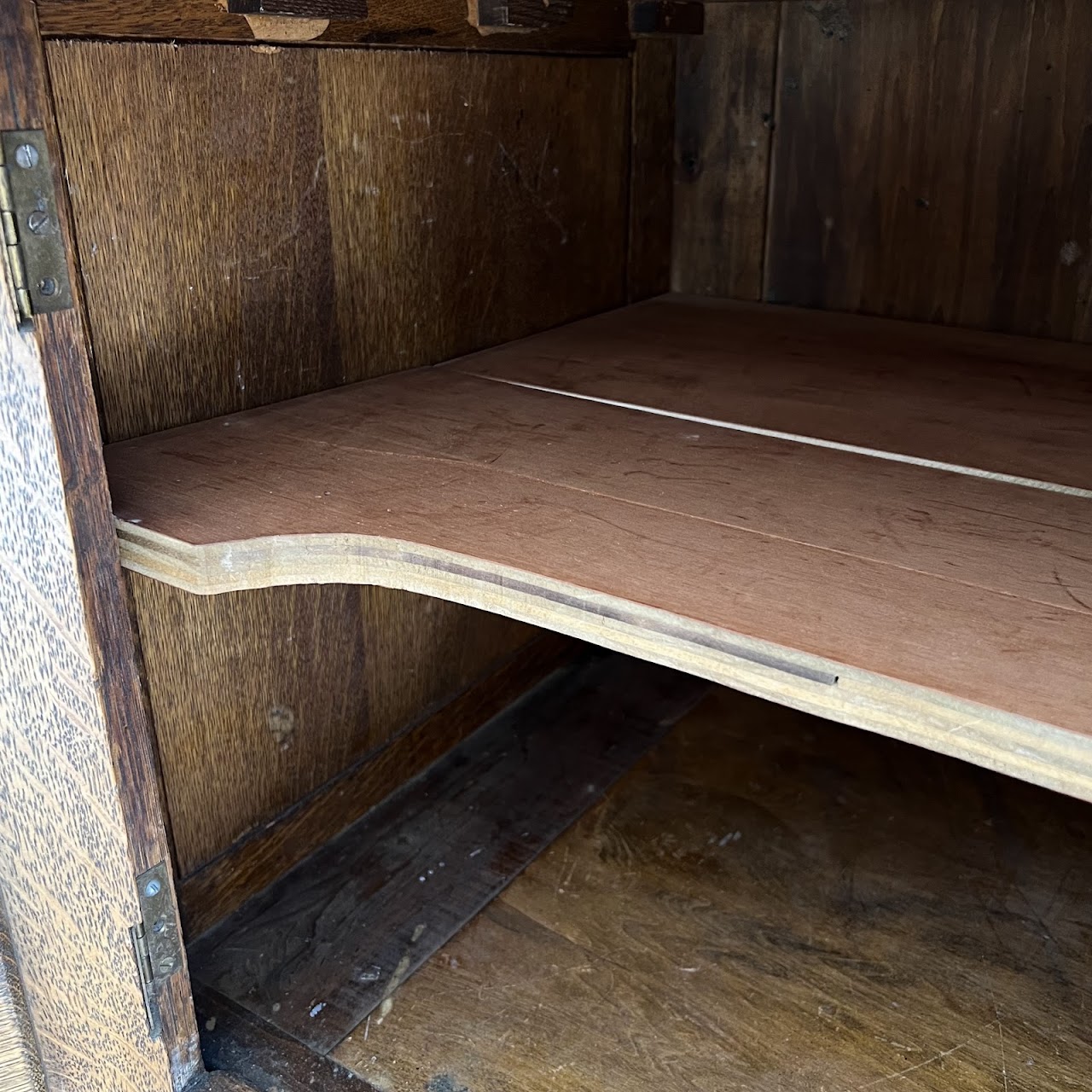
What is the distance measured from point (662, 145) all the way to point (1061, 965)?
1.15 m

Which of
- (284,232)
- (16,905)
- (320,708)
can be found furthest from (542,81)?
(16,905)

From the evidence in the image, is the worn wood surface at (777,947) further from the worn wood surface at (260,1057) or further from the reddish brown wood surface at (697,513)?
the reddish brown wood surface at (697,513)

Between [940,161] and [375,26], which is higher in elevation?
[375,26]

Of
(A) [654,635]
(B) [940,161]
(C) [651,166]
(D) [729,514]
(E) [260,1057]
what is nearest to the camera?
(A) [654,635]

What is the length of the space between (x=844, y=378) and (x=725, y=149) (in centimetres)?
53

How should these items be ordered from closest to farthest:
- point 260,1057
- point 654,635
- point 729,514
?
point 654,635, point 729,514, point 260,1057

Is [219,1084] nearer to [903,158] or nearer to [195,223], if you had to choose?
[195,223]

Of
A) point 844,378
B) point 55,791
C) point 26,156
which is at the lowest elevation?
point 55,791

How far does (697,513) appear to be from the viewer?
800 millimetres

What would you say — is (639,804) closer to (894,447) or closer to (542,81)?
(894,447)

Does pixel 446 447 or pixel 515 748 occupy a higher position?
pixel 446 447

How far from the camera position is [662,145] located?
156 cm

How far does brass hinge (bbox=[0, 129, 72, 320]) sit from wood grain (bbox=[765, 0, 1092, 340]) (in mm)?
1066

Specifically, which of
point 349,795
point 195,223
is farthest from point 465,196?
point 349,795
